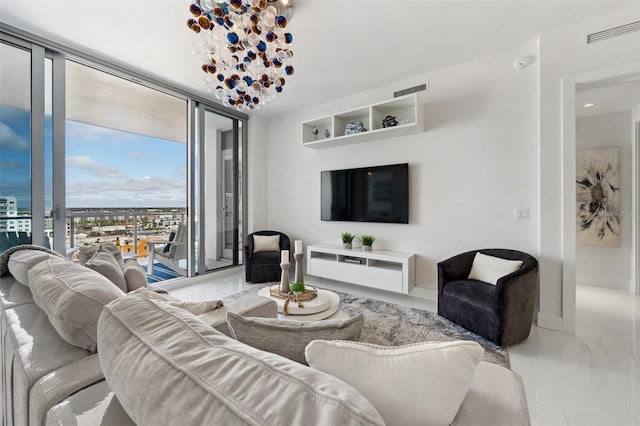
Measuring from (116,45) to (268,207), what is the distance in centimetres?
306

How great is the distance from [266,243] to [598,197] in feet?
16.5

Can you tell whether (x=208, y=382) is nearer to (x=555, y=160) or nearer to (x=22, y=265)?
(x=22, y=265)

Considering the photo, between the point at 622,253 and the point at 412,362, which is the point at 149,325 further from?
the point at 622,253

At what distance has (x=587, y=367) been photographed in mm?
2006

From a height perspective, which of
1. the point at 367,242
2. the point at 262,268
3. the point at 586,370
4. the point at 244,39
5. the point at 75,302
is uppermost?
the point at 244,39

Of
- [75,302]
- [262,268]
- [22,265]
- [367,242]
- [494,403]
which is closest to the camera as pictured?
[494,403]

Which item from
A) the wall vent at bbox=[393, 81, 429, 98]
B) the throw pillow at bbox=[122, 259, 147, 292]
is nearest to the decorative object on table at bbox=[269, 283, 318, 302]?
the throw pillow at bbox=[122, 259, 147, 292]

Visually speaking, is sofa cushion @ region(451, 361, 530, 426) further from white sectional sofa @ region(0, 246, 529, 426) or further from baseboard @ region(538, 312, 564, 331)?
baseboard @ region(538, 312, 564, 331)

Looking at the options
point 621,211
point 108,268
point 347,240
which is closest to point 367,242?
point 347,240

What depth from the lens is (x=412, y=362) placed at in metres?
0.64

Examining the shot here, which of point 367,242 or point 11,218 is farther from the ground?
point 11,218

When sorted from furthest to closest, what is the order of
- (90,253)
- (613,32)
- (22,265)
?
1. (613,32)
2. (90,253)
3. (22,265)

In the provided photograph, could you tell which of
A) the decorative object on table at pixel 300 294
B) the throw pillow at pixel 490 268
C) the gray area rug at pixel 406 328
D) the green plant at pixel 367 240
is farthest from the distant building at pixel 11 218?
the throw pillow at pixel 490 268

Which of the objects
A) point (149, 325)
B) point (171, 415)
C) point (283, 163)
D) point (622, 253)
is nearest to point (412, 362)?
point (171, 415)
